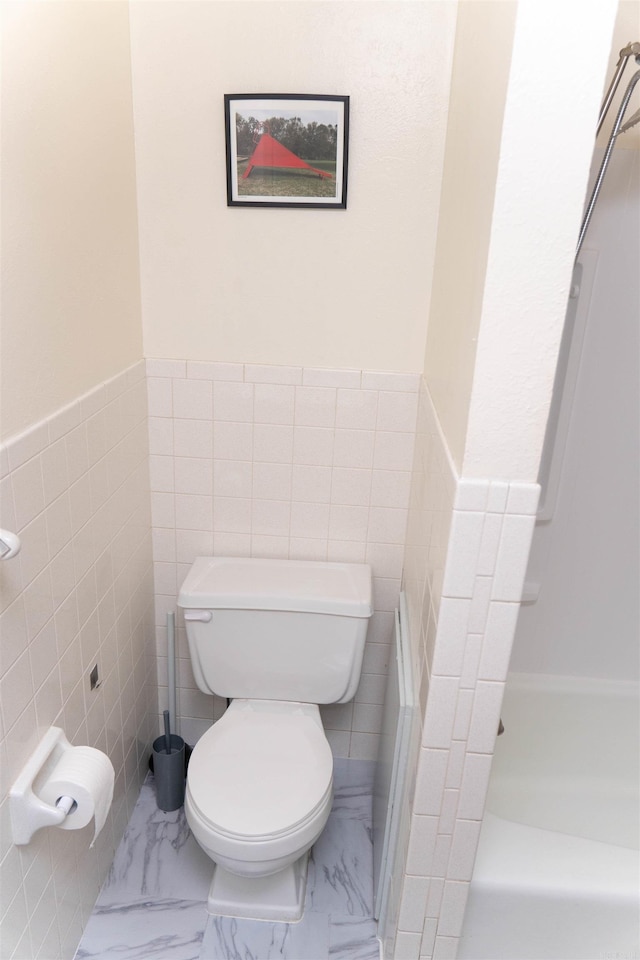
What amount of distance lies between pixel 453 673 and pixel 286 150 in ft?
4.39

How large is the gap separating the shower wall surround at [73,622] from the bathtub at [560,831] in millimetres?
935

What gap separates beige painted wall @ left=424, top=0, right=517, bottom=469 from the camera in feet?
3.67

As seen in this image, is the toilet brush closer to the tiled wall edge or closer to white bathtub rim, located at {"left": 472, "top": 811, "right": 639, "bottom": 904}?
the tiled wall edge

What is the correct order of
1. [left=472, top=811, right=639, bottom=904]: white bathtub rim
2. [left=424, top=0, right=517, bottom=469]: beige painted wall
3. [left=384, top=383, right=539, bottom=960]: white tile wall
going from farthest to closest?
[left=472, top=811, right=639, bottom=904]: white bathtub rim, [left=384, top=383, right=539, bottom=960]: white tile wall, [left=424, top=0, right=517, bottom=469]: beige painted wall

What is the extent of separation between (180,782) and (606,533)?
1.55m

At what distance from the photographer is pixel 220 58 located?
1.72m

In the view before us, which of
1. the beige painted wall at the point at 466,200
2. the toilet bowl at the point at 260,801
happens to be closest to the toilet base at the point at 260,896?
the toilet bowl at the point at 260,801

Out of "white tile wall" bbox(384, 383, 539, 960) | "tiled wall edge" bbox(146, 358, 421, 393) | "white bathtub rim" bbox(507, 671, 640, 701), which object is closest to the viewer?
"white tile wall" bbox(384, 383, 539, 960)

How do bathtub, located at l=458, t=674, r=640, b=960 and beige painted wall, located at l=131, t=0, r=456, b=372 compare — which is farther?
beige painted wall, located at l=131, t=0, r=456, b=372

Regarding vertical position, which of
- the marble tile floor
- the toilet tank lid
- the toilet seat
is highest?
the toilet tank lid

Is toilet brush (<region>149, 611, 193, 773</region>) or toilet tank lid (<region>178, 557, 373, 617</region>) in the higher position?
toilet tank lid (<region>178, 557, 373, 617</region>)

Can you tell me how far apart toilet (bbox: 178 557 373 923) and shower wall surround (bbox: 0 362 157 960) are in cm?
22

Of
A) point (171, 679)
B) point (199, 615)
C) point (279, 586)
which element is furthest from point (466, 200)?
point (171, 679)

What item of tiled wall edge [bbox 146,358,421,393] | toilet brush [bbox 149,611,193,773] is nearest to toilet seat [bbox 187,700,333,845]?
toilet brush [bbox 149,611,193,773]
